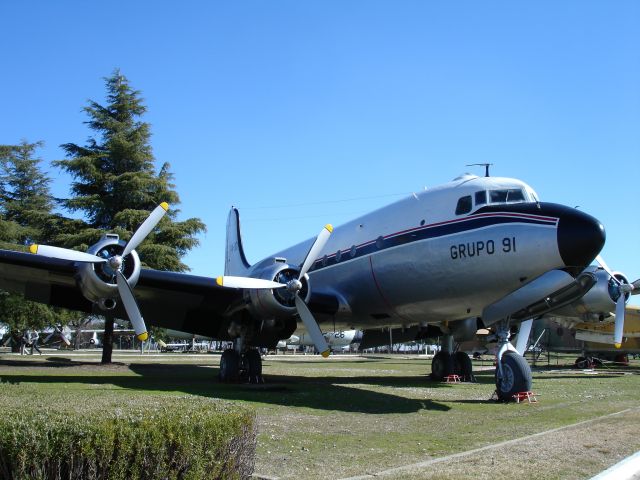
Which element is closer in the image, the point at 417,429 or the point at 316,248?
the point at 417,429

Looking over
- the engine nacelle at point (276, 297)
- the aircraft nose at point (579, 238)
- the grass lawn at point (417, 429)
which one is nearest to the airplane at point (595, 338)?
the grass lawn at point (417, 429)

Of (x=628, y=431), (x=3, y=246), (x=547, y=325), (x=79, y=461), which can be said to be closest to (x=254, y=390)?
(x=628, y=431)

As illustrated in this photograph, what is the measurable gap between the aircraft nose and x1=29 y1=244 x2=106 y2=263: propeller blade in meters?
9.11

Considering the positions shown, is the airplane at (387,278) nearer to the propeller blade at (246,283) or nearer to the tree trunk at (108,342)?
the propeller blade at (246,283)

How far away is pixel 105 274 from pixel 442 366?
11256 millimetres

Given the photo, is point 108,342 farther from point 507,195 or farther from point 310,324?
point 507,195

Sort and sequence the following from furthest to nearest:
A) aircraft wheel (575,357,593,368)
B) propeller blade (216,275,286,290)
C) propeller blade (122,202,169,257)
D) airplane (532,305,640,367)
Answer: airplane (532,305,640,367) < aircraft wheel (575,357,593,368) < propeller blade (216,275,286,290) < propeller blade (122,202,169,257)

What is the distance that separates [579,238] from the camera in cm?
1098

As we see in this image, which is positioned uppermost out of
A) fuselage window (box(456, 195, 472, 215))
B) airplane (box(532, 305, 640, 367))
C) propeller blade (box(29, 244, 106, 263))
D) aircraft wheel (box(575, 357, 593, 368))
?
fuselage window (box(456, 195, 472, 215))

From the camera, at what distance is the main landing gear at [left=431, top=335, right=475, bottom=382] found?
19.7 meters

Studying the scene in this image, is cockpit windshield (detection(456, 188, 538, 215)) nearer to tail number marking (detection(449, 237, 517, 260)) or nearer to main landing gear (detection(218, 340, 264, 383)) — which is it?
tail number marking (detection(449, 237, 517, 260))

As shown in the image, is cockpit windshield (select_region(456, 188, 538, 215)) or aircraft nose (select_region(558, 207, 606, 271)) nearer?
aircraft nose (select_region(558, 207, 606, 271))

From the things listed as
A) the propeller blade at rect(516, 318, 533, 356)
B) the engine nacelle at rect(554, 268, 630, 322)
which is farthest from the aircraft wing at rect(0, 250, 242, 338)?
the engine nacelle at rect(554, 268, 630, 322)

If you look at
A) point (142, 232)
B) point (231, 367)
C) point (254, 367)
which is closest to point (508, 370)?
point (254, 367)
